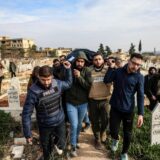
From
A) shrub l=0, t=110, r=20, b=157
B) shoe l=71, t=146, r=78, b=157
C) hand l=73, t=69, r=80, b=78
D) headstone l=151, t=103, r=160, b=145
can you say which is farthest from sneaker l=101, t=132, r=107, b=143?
shrub l=0, t=110, r=20, b=157

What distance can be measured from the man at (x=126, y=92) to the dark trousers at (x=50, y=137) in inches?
36.6

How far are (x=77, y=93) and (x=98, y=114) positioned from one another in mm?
713

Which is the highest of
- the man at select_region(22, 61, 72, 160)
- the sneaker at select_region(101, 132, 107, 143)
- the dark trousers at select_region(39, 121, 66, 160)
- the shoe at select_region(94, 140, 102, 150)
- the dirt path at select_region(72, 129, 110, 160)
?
the man at select_region(22, 61, 72, 160)

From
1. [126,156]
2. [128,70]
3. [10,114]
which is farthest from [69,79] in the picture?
[10,114]

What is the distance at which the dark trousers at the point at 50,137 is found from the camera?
448 centimetres

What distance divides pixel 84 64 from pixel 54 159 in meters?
1.63

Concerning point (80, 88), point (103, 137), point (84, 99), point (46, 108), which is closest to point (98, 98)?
point (84, 99)

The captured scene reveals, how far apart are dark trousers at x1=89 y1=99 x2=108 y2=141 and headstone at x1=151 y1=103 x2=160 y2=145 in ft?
2.96

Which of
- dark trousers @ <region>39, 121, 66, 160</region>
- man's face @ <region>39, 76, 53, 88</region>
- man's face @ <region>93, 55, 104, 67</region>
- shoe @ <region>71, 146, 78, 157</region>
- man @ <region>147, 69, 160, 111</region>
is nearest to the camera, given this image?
man's face @ <region>39, 76, 53, 88</region>

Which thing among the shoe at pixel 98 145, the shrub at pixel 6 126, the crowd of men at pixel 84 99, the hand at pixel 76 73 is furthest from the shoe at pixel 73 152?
the shrub at pixel 6 126

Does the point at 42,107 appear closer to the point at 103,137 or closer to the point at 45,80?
the point at 45,80

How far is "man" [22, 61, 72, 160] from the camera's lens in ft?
13.5

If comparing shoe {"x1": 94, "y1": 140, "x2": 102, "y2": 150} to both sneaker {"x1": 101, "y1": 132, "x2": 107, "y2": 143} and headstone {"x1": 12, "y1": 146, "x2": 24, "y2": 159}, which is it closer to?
sneaker {"x1": 101, "y1": 132, "x2": 107, "y2": 143}

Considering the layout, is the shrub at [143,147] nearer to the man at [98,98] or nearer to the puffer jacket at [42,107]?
the man at [98,98]
